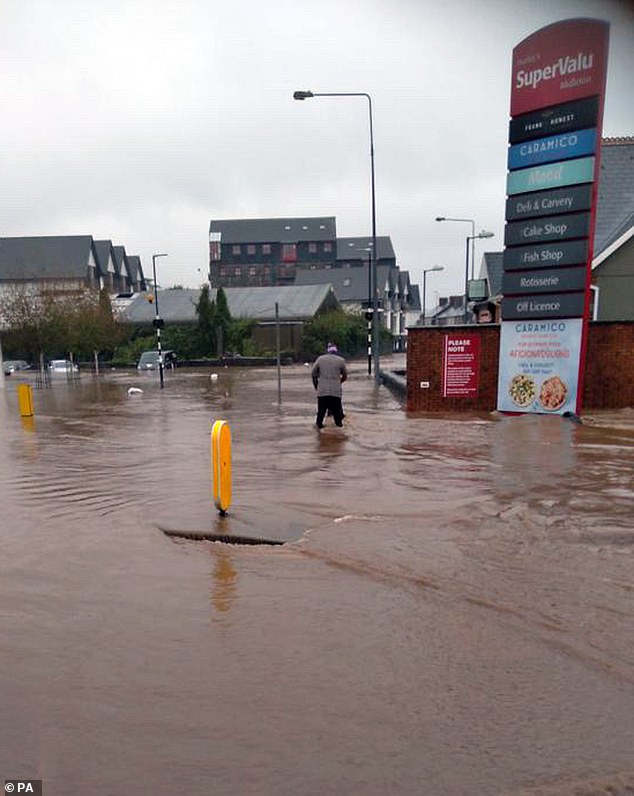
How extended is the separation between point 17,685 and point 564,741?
8.88 feet

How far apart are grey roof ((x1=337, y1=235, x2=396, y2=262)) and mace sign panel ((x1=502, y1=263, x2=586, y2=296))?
8566cm

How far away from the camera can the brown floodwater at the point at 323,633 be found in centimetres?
279

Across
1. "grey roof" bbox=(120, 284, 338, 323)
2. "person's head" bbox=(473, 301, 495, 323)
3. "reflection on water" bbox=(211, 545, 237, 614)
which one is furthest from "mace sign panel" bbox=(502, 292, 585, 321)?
"grey roof" bbox=(120, 284, 338, 323)

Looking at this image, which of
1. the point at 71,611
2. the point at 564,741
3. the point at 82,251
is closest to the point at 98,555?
the point at 71,611

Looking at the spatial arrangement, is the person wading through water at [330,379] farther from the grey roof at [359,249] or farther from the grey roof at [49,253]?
the grey roof at [359,249]

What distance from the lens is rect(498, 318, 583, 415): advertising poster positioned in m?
13.6

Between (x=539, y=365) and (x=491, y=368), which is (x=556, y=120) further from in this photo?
(x=491, y=368)

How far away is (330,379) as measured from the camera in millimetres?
12438

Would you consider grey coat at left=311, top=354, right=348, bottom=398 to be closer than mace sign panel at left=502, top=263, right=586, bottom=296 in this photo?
Yes

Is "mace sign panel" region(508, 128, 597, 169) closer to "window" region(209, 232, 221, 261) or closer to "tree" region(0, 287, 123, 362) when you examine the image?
"tree" region(0, 287, 123, 362)

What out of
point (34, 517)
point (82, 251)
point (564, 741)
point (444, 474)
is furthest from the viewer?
point (82, 251)

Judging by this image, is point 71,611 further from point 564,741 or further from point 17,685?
point 564,741

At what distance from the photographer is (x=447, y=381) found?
15.5 m

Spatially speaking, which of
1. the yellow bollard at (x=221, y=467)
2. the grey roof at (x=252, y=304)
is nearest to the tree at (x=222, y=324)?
the grey roof at (x=252, y=304)
